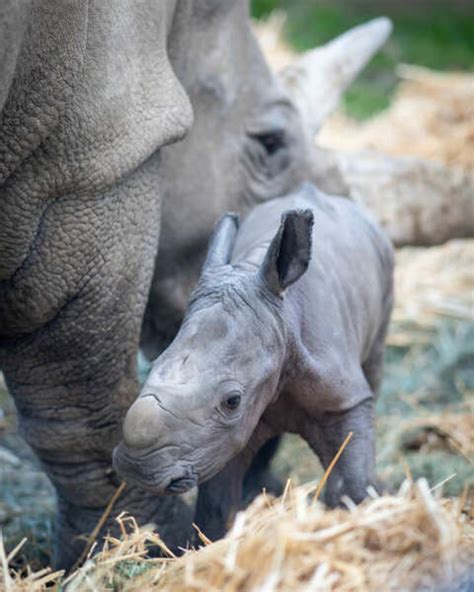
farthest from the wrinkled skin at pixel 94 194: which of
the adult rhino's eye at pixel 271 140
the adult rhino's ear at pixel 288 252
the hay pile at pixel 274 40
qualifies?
the hay pile at pixel 274 40

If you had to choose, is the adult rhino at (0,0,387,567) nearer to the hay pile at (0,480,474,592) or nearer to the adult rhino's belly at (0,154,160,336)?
the adult rhino's belly at (0,154,160,336)

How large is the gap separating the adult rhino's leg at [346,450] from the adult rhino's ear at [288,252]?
0.42 m

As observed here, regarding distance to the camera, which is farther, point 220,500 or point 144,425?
point 220,500

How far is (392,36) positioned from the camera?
32.8 ft

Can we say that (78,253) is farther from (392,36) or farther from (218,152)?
(392,36)

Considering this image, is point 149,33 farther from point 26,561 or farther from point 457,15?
point 457,15

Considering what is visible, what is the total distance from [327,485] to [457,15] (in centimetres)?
810

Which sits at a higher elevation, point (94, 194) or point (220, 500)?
point (94, 194)

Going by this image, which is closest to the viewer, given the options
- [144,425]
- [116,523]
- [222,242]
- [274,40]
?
[144,425]

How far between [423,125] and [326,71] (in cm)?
351

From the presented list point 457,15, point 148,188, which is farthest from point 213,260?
point 457,15

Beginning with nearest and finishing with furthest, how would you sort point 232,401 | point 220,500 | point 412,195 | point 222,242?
point 232,401, point 222,242, point 220,500, point 412,195

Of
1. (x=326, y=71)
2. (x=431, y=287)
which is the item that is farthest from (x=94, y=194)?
(x=431, y=287)

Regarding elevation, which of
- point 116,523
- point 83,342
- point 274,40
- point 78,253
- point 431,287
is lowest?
point 431,287
